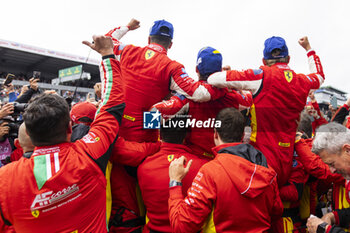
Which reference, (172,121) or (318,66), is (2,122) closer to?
(172,121)

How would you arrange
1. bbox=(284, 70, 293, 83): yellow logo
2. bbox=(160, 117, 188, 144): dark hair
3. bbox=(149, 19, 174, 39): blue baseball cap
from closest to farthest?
1. bbox=(160, 117, 188, 144): dark hair
2. bbox=(284, 70, 293, 83): yellow logo
3. bbox=(149, 19, 174, 39): blue baseball cap

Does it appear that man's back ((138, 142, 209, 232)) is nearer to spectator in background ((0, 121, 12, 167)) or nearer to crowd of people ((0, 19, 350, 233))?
crowd of people ((0, 19, 350, 233))

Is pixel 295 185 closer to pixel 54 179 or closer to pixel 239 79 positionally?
pixel 239 79

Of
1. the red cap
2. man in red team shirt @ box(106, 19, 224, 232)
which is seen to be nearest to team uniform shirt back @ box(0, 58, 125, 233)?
man in red team shirt @ box(106, 19, 224, 232)

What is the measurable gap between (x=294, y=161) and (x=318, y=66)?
1.06 m

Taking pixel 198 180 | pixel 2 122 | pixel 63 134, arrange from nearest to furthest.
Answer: pixel 63 134, pixel 198 180, pixel 2 122

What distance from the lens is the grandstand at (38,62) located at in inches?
819

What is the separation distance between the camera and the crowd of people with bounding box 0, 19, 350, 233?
1.29m

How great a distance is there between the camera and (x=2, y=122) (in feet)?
9.59

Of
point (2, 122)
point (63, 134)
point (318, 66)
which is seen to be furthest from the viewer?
point (2, 122)

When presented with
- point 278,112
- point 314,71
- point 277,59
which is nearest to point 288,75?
point 277,59

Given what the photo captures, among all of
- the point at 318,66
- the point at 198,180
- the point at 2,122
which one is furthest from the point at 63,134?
the point at 318,66

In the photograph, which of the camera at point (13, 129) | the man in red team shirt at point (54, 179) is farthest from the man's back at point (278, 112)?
the camera at point (13, 129)

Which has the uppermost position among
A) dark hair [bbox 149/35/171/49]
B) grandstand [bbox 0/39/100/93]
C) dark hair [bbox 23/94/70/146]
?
dark hair [bbox 149/35/171/49]
